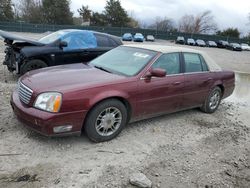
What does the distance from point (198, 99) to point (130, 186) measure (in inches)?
122

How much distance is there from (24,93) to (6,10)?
55.5 metres

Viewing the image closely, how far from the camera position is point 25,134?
427cm

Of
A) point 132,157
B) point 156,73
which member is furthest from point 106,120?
point 156,73

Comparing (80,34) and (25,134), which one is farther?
(80,34)

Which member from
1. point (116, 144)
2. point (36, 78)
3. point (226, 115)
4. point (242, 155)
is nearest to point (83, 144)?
point (116, 144)

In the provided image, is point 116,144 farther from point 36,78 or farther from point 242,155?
point 242,155

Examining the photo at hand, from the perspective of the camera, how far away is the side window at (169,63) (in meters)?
4.96

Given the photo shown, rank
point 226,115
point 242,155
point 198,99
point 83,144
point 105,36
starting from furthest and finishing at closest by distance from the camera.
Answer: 1. point 105,36
2. point 226,115
3. point 198,99
4. point 242,155
5. point 83,144

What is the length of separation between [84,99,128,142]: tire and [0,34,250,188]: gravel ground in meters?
0.15

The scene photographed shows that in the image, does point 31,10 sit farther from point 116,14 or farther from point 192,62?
point 192,62

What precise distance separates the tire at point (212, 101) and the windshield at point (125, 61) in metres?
1.95

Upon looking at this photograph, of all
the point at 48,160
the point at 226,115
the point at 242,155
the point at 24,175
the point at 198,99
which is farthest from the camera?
the point at 226,115

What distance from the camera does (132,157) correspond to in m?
3.97

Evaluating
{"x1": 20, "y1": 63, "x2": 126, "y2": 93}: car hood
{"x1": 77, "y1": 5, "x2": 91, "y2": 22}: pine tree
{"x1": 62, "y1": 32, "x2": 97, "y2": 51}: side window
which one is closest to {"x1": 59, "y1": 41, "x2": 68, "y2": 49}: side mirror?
{"x1": 62, "y1": 32, "x2": 97, "y2": 51}: side window
